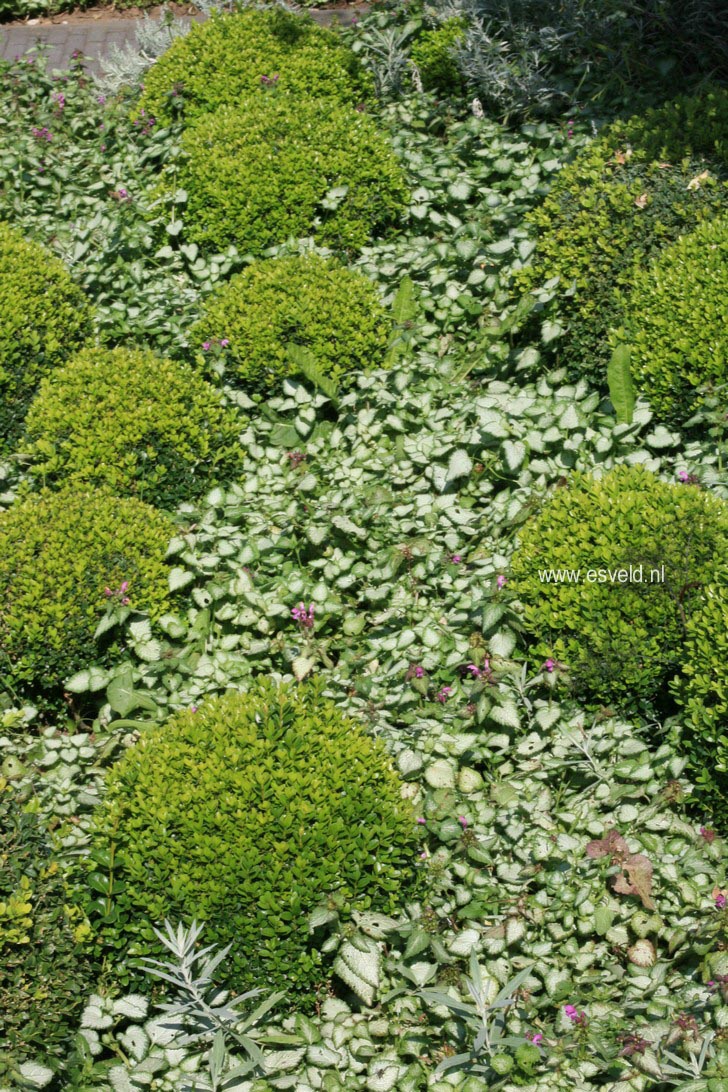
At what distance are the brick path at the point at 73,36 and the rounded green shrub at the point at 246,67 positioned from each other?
4.71ft

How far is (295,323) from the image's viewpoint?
5328mm

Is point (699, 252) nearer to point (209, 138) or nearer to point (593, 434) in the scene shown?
point (593, 434)

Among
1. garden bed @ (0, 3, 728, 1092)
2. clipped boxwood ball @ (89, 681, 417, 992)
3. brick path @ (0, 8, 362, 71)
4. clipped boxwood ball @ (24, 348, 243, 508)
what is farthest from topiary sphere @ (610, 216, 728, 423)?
brick path @ (0, 8, 362, 71)

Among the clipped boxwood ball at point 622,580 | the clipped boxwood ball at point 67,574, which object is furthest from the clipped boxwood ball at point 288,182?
the clipped boxwood ball at point 622,580

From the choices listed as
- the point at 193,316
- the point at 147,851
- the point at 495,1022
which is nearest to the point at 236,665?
the point at 147,851

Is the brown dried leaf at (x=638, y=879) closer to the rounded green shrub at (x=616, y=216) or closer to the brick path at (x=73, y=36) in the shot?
the rounded green shrub at (x=616, y=216)

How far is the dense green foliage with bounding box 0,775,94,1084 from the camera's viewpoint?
3.05 metres

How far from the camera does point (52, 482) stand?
5.04 m

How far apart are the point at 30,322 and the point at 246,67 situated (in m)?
2.52

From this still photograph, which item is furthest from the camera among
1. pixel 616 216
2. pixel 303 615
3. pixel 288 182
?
pixel 288 182

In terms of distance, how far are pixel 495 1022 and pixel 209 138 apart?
5082mm

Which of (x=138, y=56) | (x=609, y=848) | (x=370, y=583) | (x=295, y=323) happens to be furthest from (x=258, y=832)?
(x=138, y=56)

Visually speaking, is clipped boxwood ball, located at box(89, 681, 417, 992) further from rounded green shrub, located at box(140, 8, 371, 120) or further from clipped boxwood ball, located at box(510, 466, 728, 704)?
rounded green shrub, located at box(140, 8, 371, 120)

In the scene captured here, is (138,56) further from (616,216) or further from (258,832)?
(258,832)
